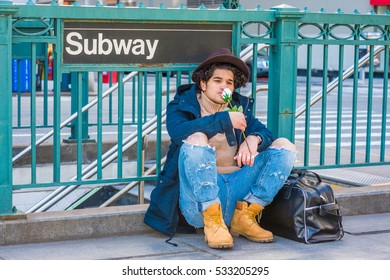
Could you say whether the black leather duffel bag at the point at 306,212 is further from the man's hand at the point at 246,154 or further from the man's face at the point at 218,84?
the man's face at the point at 218,84

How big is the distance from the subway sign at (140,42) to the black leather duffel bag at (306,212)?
44.0 inches

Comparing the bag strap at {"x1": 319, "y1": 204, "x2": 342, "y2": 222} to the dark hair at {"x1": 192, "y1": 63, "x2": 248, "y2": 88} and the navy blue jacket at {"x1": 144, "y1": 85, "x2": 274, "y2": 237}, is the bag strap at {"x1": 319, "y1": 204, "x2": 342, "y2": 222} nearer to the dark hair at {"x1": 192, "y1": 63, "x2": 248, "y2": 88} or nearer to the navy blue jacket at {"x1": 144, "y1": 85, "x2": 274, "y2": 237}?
the navy blue jacket at {"x1": 144, "y1": 85, "x2": 274, "y2": 237}

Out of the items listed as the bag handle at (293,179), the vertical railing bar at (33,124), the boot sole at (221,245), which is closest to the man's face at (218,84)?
the bag handle at (293,179)

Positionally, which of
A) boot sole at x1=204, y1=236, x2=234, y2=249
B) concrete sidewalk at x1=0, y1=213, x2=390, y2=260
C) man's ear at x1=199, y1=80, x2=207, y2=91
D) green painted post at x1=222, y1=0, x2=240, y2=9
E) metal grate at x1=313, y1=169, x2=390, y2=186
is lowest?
concrete sidewalk at x1=0, y1=213, x2=390, y2=260

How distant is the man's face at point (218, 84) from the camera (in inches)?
215

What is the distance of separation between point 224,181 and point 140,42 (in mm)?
1078

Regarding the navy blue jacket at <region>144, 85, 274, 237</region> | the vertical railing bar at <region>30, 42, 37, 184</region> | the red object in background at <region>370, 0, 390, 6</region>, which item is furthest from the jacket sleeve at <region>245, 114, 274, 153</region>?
the red object in background at <region>370, 0, 390, 6</region>

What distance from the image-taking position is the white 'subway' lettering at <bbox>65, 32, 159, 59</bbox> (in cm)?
552

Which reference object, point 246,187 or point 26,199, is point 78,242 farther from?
point 26,199

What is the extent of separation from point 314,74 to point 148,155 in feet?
90.3

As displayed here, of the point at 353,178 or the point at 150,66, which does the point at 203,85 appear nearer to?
the point at 150,66

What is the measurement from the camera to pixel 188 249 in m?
5.30

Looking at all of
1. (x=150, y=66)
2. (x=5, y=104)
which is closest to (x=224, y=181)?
(x=150, y=66)

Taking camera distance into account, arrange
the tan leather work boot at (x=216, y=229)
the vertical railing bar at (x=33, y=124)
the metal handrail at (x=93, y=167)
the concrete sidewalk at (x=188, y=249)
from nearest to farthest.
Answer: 1. the concrete sidewalk at (x=188, y=249)
2. the tan leather work boot at (x=216, y=229)
3. the vertical railing bar at (x=33, y=124)
4. the metal handrail at (x=93, y=167)
